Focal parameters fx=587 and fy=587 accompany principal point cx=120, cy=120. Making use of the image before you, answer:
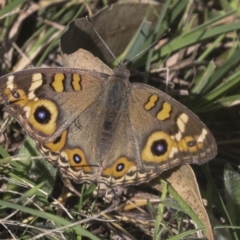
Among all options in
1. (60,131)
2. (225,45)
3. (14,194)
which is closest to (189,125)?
(60,131)

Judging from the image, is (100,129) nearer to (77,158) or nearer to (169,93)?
(77,158)

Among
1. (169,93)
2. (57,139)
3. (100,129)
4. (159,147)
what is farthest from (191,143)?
(169,93)

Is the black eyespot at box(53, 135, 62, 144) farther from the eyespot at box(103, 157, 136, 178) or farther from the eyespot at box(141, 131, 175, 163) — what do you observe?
the eyespot at box(141, 131, 175, 163)

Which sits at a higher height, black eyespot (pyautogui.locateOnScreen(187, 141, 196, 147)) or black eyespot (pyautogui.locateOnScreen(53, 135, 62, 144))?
black eyespot (pyautogui.locateOnScreen(53, 135, 62, 144))

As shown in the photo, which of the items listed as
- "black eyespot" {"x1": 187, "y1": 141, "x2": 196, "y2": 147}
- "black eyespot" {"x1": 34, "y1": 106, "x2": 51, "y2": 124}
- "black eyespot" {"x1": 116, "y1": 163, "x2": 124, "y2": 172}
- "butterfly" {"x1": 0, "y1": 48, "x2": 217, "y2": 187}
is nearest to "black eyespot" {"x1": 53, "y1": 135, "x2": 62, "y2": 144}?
"butterfly" {"x1": 0, "y1": 48, "x2": 217, "y2": 187}

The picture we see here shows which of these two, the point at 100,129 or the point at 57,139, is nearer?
the point at 57,139
